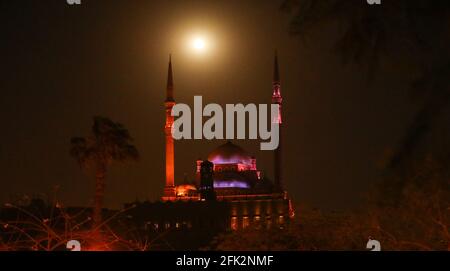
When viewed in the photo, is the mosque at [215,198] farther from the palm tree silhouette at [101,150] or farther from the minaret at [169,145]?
the palm tree silhouette at [101,150]

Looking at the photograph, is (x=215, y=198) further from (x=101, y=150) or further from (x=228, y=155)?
(x=101, y=150)

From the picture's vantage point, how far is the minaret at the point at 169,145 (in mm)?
52031

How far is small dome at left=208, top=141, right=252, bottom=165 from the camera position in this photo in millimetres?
59781

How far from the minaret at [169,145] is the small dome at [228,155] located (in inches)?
188

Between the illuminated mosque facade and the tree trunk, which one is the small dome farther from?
Answer: the tree trunk

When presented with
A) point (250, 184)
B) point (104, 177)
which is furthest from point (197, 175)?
point (104, 177)

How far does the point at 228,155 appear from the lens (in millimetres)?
59969

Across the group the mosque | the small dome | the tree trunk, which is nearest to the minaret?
the mosque

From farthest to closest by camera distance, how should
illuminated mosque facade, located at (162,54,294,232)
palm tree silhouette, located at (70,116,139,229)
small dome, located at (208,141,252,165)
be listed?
small dome, located at (208,141,252,165) → illuminated mosque facade, located at (162,54,294,232) → palm tree silhouette, located at (70,116,139,229)

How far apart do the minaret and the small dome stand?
4766 millimetres

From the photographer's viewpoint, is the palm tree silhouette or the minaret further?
the minaret
